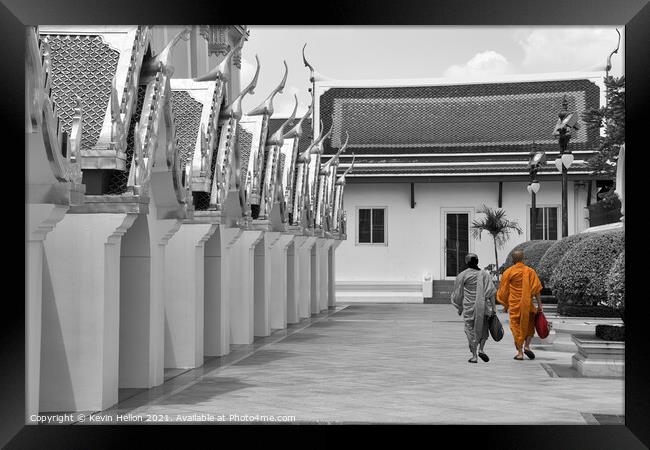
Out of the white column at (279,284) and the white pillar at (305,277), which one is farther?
the white pillar at (305,277)

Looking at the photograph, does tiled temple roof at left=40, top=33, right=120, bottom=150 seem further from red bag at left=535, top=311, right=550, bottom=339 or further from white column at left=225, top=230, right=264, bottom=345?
red bag at left=535, top=311, right=550, bottom=339

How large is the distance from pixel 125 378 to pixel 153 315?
79 centimetres

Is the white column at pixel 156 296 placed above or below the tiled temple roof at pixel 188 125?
below

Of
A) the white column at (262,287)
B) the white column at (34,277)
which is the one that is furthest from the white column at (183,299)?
the white column at (262,287)

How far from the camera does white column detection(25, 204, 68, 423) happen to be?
28.4 ft

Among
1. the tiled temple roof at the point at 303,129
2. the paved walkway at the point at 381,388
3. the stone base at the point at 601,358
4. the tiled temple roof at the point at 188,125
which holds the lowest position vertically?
the paved walkway at the point at 381,388

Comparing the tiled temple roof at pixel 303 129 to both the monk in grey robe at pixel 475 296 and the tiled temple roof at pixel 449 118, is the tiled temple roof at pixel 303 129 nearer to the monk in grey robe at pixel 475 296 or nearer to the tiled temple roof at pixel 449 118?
the tiled temple roof at pixel 449 118

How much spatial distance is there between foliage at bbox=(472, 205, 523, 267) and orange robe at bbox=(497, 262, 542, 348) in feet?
71.5

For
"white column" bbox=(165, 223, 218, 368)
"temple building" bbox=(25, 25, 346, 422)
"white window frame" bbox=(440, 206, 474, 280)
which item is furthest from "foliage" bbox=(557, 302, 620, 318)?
"white window frame" bbox=(440, 206, 474, 280)

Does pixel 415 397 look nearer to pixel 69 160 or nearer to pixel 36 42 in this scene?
pixel 69 160

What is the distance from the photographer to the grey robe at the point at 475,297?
14586 mm

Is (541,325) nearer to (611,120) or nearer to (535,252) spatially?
(611,120)

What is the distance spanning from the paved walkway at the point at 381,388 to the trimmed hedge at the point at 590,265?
1.09m
